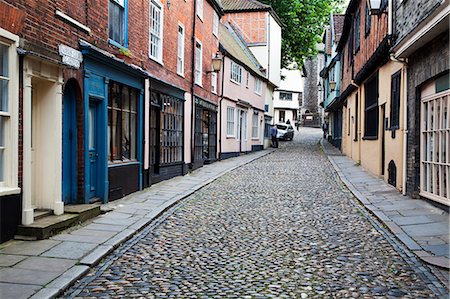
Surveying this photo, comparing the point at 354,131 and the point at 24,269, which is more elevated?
the point at 354,131

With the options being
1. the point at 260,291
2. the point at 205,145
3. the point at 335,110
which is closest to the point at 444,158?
the point at 260,291

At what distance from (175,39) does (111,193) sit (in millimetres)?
6905

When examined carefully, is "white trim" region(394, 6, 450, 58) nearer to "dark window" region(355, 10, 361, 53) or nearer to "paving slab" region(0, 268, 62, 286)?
"paving slab" region(0, 268, 62, 286)

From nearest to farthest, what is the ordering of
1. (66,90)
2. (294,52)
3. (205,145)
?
(66,90) → (205,145) → (294,52)

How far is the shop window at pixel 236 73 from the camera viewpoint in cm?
2516

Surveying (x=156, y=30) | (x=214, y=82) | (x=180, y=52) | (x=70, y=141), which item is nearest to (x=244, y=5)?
(x=214, y=82)

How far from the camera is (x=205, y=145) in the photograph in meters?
20.7

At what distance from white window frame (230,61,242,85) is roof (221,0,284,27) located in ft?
28.4

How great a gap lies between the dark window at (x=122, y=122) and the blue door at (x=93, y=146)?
0.59 meters

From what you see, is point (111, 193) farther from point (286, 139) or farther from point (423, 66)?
point (286, 139)

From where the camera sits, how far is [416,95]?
10617 millimetres

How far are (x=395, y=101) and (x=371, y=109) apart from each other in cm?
461

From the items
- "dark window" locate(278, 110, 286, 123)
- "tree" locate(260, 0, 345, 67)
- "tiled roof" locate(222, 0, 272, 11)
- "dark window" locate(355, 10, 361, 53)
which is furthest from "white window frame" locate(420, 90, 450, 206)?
"dark window" locate(278, 110, 286, 123)

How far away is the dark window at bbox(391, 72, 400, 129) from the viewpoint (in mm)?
12289
